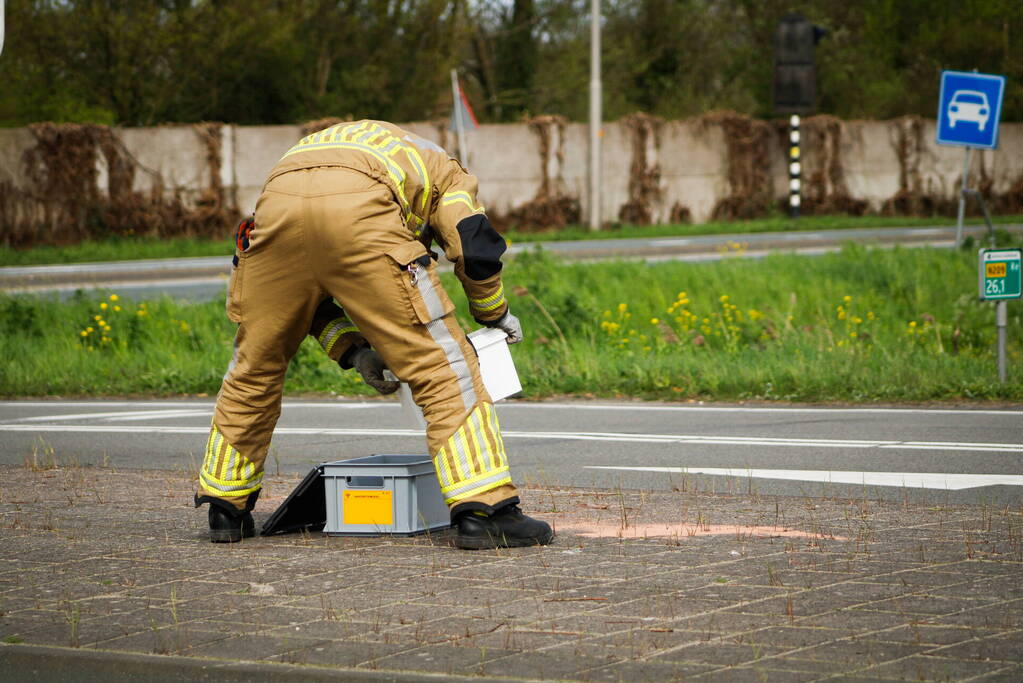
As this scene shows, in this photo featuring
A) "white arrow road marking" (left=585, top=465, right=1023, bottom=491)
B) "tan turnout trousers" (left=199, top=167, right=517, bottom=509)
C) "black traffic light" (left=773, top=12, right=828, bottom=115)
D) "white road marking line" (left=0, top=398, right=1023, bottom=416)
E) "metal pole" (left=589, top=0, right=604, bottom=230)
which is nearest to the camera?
"tan turnout trousers" (left=199, top=167, right=517, bottom=509)

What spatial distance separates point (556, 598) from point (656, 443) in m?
4.47

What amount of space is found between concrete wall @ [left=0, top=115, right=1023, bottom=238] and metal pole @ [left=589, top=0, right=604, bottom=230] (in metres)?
0.68

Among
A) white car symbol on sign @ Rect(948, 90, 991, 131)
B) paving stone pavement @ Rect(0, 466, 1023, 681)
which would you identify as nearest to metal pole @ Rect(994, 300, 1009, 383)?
white car symbol on sign @ Rect(948, 90, 991, 131)

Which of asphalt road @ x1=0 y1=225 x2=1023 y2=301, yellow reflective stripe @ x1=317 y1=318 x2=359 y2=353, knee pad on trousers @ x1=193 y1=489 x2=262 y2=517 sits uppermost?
yellow reflective stripe @ x1=317 y1=318 x2=359 y2=353

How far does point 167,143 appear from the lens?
102 feet

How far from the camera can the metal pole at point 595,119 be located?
2936 centimetres

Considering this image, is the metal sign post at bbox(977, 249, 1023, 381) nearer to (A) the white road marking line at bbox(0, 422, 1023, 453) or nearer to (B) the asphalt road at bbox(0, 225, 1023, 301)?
(A) the white road marking line at bbox(0, 422, 1023, 453)

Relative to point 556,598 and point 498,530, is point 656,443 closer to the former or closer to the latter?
point 498,530

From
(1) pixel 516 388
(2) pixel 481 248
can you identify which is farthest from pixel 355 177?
(1) pixel 516 388

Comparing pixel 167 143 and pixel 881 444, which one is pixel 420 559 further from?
pixel 167 143

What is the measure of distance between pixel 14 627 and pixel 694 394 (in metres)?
8.11

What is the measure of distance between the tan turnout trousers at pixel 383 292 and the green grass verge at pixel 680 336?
6756 millimetres

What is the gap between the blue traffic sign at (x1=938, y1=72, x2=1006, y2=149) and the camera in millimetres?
16188

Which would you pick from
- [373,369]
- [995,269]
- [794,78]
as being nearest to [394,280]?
[373,369]
